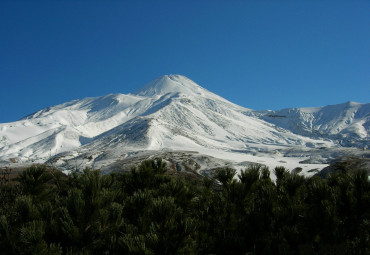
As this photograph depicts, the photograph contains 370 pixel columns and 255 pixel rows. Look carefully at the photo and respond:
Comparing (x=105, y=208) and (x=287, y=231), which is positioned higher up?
(x=105, y=208)

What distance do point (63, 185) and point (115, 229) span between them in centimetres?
627

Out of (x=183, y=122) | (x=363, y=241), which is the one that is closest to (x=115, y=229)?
(x=363, y=241)

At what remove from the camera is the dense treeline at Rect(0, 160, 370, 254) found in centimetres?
364

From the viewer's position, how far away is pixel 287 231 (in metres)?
4.65

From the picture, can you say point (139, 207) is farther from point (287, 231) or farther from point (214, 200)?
point (287, 231)

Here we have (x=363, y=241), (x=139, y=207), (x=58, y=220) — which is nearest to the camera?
(x=363, y=241)

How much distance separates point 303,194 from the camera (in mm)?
6895

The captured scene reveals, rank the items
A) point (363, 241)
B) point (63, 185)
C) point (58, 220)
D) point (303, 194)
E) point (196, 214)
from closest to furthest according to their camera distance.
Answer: point (363, 241) < point (58, 220) < point (196, 214) < point (303, 194) < point (63, 185)

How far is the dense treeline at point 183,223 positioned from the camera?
3643 mm

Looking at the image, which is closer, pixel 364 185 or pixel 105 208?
pixel 105 208

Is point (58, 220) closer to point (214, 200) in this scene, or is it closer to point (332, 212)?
point (214, 200)

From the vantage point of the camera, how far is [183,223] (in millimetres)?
3701

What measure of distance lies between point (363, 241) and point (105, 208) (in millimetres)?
3673

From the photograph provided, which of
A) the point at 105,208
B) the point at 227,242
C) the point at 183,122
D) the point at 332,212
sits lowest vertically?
the point at 227,242
